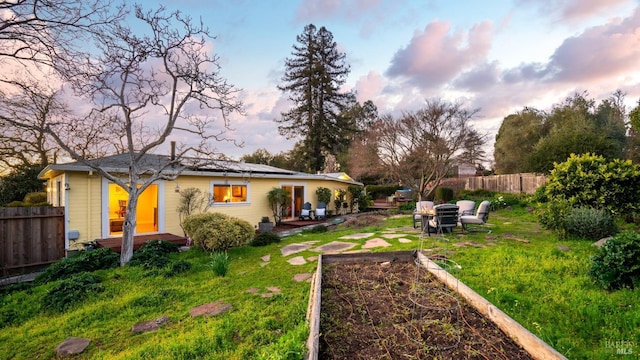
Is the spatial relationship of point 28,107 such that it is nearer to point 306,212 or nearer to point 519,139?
point 306,212

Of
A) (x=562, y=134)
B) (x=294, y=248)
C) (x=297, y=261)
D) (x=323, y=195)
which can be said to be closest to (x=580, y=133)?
(x=562, y=134)

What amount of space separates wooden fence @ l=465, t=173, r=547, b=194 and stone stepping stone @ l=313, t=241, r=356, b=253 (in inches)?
517

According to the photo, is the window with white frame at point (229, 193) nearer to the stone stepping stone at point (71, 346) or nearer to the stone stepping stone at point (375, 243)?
the stone stepping stone at point (375, 243)

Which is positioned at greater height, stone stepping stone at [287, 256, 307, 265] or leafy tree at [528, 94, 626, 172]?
leafy tree at [528, 94, 626, 172]

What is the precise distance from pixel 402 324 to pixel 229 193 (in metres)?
9.81

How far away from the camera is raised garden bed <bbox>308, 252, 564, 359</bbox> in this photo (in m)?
2.36

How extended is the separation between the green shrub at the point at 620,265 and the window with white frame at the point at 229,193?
10613mm

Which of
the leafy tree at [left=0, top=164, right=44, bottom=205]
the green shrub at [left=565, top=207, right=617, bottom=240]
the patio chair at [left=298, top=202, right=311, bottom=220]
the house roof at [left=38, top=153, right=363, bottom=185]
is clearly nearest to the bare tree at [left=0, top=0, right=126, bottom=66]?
the house roof at [left=38, top=153, right=363, bottom=185]

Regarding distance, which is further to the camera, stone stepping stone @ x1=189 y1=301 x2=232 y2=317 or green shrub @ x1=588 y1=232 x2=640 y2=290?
stone stepping stone @ x1=189 y1=301 x2=232 y2=317

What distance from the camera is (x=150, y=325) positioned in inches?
149

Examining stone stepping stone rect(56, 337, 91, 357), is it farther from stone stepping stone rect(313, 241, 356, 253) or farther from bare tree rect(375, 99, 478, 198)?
bare tree rect(375, 99, 478, 198)

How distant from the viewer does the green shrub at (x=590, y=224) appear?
596 centimetres

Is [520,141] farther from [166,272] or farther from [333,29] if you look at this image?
[166,272]

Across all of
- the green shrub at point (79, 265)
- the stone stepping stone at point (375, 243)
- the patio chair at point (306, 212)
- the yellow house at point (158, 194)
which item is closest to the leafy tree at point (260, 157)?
the yellow house at point (158, 194)
